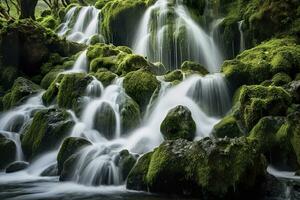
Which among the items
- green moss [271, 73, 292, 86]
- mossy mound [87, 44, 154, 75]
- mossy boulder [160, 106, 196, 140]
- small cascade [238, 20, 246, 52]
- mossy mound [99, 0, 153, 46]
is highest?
mossy mound [99, 0, 153, 46]

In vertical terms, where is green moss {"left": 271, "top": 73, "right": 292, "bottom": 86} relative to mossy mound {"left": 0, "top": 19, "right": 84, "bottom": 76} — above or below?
below

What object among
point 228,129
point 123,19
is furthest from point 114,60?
point 228,129

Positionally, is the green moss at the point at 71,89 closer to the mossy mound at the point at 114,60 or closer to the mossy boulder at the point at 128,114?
the mossy boulder at the point at 128,114

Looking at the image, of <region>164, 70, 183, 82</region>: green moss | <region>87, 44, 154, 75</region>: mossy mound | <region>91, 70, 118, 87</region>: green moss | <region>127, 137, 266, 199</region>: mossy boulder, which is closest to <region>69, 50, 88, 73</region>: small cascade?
<region>87, 44, 154, 75</region>: mossy mound

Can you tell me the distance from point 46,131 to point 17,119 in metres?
3.18

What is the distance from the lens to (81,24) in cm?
3206

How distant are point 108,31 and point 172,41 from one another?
17.3ft

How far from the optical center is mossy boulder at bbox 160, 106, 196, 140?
1483 cm

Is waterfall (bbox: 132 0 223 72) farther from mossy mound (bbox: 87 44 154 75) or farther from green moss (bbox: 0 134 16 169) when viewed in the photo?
green moss (bbox: 0 134 16 169)

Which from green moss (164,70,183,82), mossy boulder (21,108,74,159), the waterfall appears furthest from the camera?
the waterfall

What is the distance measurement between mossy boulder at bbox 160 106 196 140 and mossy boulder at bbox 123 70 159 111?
3269mm

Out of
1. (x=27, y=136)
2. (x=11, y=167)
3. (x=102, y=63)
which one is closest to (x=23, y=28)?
(x=102, y=63)

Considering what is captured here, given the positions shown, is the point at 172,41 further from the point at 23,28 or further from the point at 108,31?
the point at 23,28

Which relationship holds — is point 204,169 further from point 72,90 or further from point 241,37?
point 241,37
